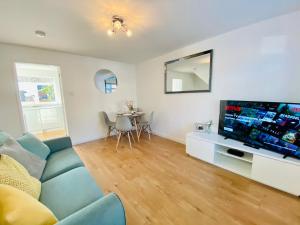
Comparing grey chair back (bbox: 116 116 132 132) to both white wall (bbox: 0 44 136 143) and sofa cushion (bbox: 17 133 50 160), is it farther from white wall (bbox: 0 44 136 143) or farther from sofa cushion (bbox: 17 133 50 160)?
sofa cushion (bbox: 17 133 50 160)

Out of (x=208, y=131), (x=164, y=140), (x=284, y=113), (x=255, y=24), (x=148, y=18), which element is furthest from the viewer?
(x=164, y=140)

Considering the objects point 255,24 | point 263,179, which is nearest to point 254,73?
point 255,24

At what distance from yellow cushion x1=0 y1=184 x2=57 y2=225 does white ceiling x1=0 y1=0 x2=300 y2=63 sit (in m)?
1.87

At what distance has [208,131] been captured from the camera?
2.80 meters

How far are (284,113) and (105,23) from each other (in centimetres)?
270

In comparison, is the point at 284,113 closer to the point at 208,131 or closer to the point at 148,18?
the point at 208,131

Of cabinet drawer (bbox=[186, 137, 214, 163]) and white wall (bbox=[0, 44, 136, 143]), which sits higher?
white wall (bbox=[0, 44, 136, 143])

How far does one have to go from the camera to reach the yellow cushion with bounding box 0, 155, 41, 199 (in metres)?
0.92

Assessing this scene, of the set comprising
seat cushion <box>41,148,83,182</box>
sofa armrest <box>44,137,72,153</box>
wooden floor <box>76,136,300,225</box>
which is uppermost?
sofa armrest <box>44,137,72,153</box>

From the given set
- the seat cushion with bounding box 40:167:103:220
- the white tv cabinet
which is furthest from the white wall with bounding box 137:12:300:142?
the seat cushion with bounding box 40:167:103:220

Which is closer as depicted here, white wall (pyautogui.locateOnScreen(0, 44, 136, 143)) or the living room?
the living room

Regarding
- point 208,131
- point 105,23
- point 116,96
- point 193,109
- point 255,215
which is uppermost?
point 105,23

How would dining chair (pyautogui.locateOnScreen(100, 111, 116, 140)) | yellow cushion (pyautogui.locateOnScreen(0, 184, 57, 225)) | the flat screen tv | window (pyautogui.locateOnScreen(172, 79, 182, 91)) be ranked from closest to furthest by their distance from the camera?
1. yellow cushion (pyautogui.locateOnScreen(0, 184, 57, 225))
2. the flat screen tv
3. window (pyautogui.locateOnScreen(172, 79, 182, 91))
4. dining chair (pyautogui.locateOnScreen(100, 111, 116, 140))

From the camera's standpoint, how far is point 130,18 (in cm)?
193
